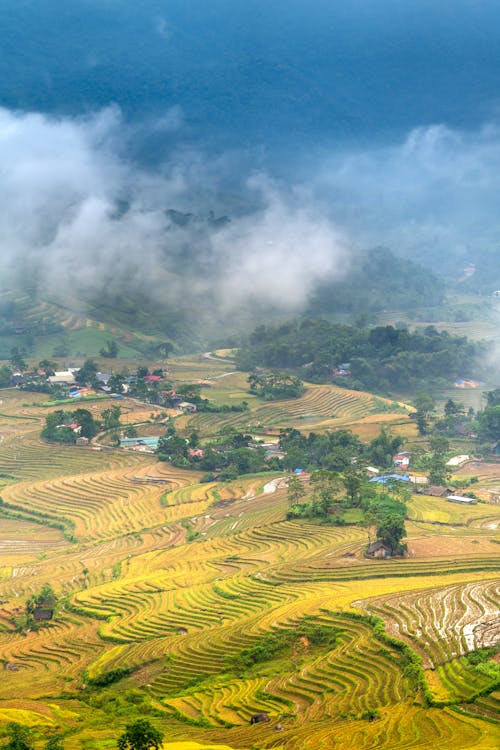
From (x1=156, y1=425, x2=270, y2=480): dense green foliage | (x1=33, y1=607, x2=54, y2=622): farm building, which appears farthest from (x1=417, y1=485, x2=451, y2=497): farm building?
(x1=33, y1=607, x2=54, y2=622): farm building

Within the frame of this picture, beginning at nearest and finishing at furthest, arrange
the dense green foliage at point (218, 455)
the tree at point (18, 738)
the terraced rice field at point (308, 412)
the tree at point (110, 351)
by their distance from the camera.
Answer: the tree at point (18, 738) < the dense green foliage at point (218, 455) < the terraced rice field at point (308, 412) < the tree at point (110, 351)

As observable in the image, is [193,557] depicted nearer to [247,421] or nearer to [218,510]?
[218,510]

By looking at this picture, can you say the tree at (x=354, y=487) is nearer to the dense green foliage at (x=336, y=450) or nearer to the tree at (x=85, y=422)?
the dense green foliage at (x=336, y=450)

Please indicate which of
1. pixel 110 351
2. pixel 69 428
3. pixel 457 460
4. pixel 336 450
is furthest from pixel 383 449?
pixel 110 351

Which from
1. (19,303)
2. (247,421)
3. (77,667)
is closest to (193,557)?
(77,667)

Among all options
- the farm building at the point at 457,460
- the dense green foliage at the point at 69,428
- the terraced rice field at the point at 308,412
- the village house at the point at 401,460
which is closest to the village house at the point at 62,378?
the dense green foliage at the point at 69,428

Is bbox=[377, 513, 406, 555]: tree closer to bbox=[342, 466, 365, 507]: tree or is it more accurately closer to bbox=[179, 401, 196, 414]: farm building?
bbox=[342, 466, 365, 507]: tree
